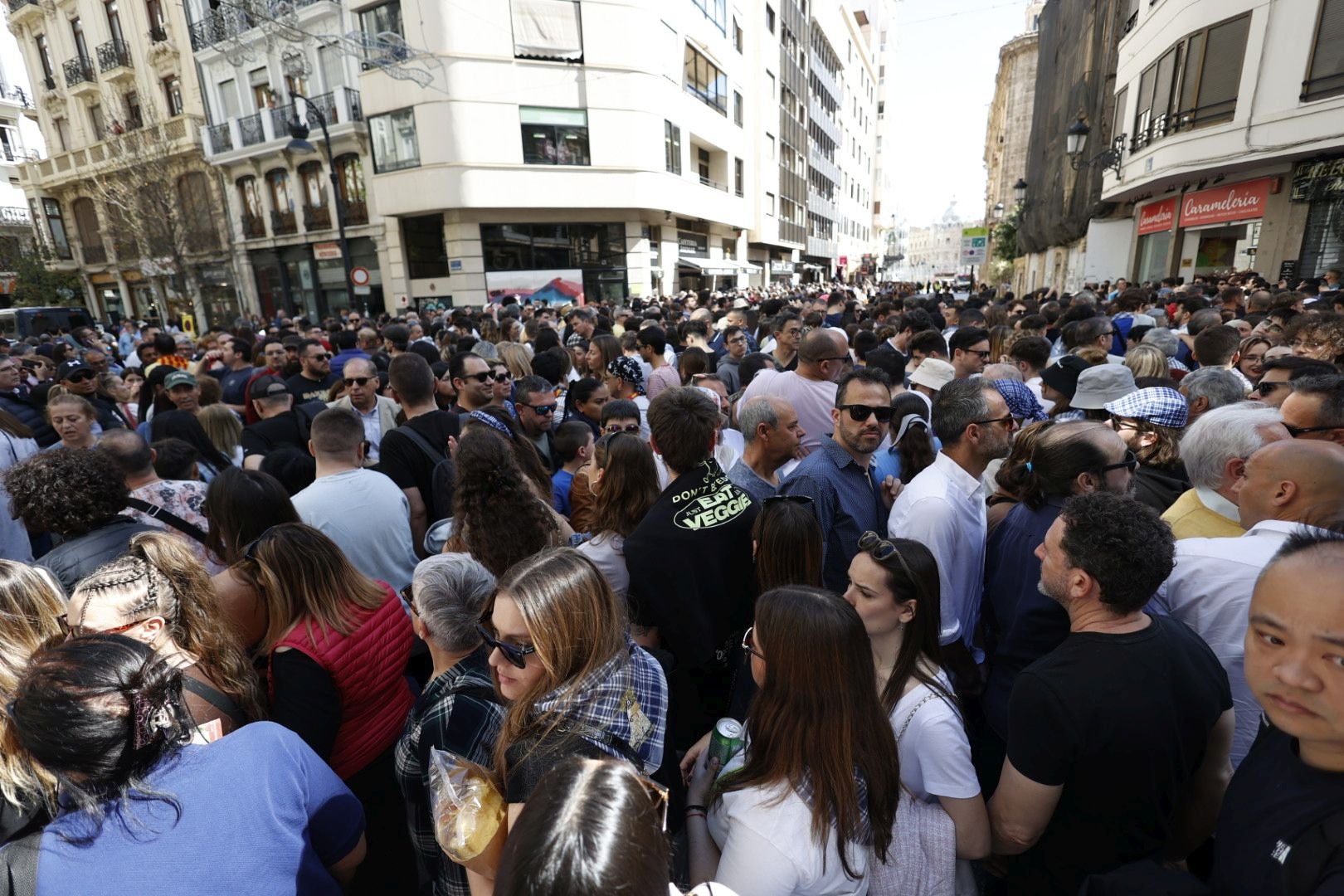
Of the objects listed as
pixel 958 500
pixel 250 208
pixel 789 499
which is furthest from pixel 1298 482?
pixel 250 208

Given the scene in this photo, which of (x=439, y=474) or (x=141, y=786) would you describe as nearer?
(x=141, y=786)

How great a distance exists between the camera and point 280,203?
24.5 metres

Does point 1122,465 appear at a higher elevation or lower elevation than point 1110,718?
higher

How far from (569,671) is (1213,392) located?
444 centimetres

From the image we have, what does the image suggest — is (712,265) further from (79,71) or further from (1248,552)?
(79,71)

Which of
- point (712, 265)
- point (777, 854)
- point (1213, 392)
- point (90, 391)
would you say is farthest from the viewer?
point (712, 265)

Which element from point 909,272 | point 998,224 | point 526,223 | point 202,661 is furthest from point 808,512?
point 909,272

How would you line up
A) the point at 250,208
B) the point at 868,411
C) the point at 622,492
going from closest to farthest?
the point at 622,492, the point at 868,411, the point at 250,208

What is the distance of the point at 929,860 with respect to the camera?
1.71 m

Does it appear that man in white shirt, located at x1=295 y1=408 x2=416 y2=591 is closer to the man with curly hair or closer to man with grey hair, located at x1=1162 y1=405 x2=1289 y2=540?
A: the man with curly hair

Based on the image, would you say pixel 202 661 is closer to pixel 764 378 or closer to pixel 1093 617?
pixel 1093 617

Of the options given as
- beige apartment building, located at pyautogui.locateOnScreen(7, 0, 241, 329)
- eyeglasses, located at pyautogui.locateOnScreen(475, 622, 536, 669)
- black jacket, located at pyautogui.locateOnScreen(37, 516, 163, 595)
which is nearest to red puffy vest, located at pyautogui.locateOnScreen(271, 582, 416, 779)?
eyeglasses, located at pyautogui.locateOnScreen(475, 622, 536, 669)

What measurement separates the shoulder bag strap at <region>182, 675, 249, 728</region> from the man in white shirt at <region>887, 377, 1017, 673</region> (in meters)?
2.59

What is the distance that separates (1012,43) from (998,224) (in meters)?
21.5
